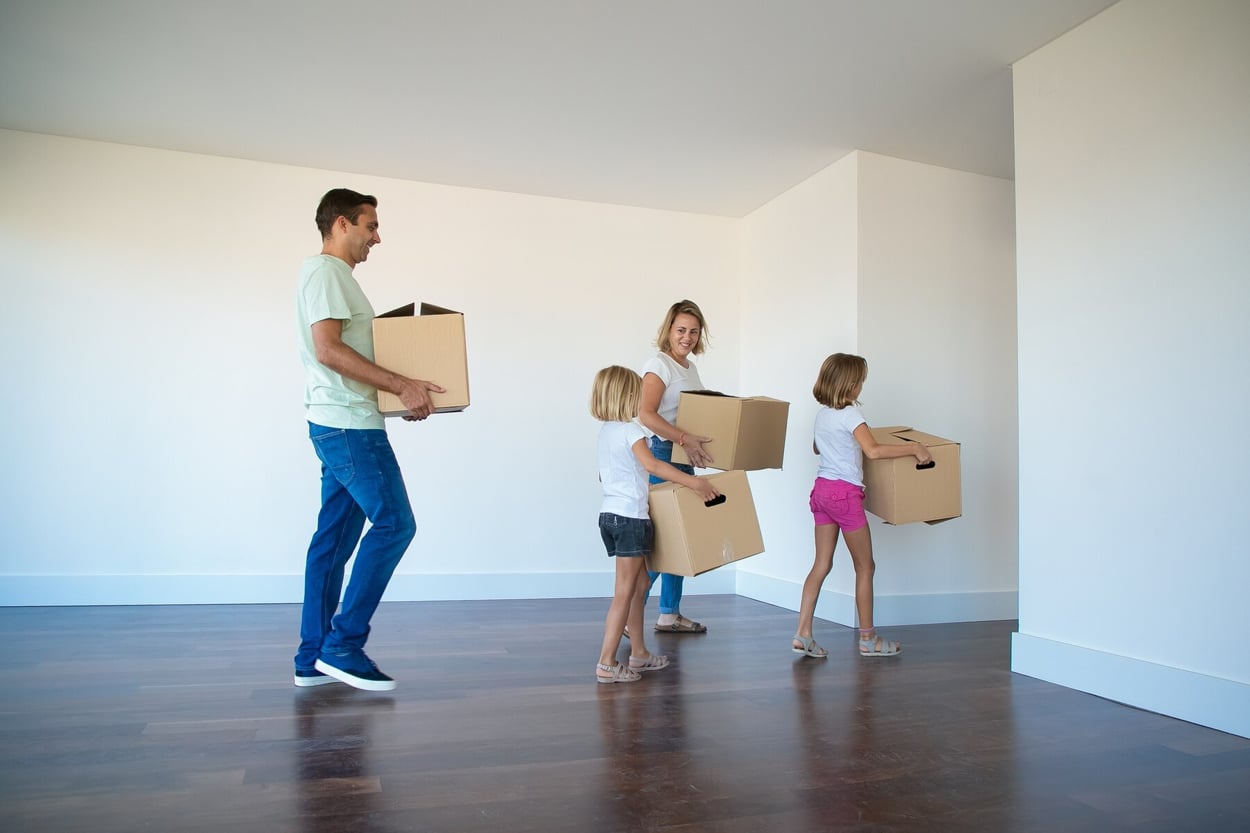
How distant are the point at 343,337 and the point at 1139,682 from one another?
108 inches

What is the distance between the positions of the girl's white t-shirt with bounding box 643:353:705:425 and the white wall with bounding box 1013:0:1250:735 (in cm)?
131

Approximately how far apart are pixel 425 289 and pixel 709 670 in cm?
278

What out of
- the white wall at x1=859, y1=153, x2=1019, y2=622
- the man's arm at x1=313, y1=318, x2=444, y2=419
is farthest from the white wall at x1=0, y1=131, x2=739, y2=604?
the man's arm at x1=313, y1=318, x2=444, y2=419

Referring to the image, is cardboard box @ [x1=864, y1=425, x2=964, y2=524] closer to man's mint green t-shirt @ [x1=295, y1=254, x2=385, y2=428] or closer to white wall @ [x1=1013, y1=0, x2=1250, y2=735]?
white wall @ [x1=1013, y1=0, x2=1250, y2=735]

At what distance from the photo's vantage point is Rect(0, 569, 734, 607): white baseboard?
160 inches

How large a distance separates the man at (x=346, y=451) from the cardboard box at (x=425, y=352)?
0.12 ft

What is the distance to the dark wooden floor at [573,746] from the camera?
1678 millimetres

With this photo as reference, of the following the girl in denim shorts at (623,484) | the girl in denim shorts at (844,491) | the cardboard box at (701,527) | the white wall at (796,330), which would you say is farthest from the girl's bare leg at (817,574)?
the girl in denim shorts at (623,484)

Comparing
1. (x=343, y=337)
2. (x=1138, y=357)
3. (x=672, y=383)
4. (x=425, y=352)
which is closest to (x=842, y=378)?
(x=672, y=383)

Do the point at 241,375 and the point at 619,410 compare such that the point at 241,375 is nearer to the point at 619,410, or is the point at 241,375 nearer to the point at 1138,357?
the point at 619,410

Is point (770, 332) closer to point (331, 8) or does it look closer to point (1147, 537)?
point (1147, 537)

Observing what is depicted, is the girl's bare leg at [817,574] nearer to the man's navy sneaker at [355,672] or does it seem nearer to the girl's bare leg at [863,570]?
the girl's bare leg at [863,570]

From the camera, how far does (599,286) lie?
501 centimetres

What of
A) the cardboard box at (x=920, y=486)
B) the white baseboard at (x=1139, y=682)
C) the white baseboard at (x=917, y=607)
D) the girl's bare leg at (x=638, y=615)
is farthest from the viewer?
the white baseboard at (x=917, y=607)
